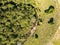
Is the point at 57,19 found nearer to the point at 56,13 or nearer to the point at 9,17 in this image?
the point at 56,13

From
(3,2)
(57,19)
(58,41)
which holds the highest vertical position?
(3,2)

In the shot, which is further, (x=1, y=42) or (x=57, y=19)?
(x=57, y=19)

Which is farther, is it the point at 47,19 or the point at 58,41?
the point at 47,19

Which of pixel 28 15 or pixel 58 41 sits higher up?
pixel 28 15

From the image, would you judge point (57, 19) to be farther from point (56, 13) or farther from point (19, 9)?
point (19, 9)

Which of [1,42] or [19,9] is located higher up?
[19,9]

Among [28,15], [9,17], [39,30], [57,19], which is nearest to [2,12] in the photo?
[9,17]

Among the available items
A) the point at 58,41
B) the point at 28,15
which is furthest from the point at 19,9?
the point at 58,41
